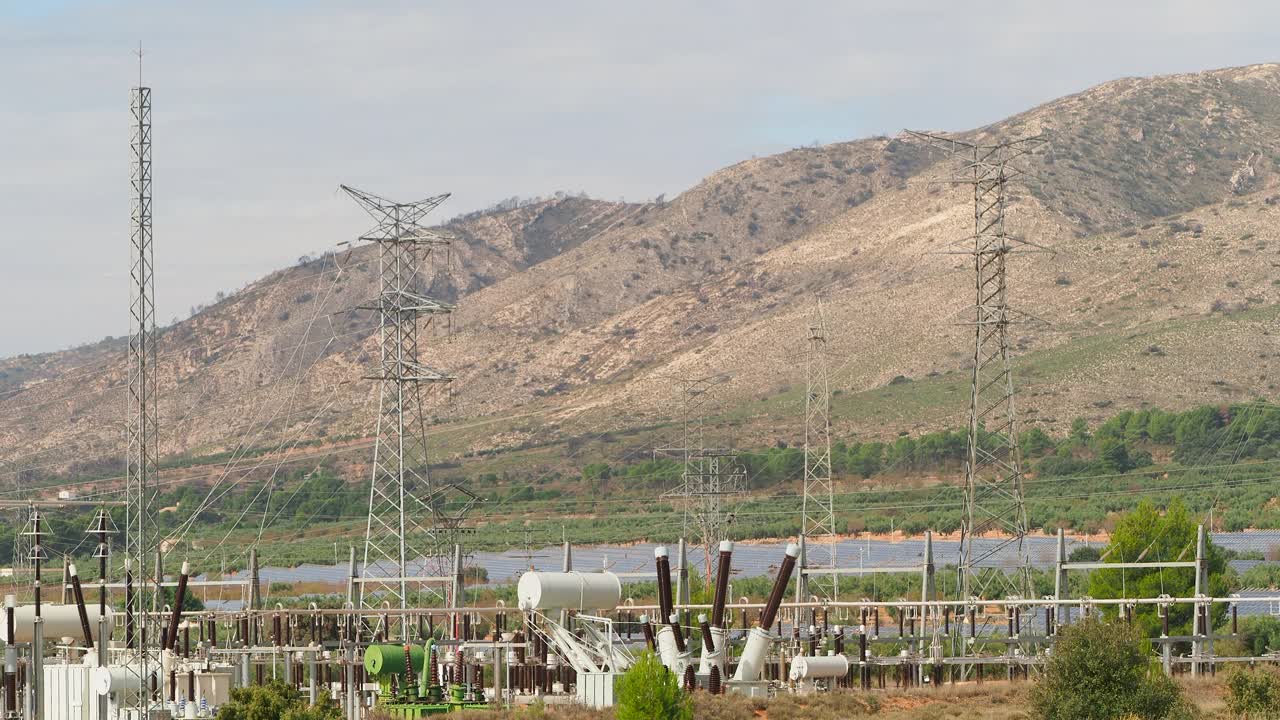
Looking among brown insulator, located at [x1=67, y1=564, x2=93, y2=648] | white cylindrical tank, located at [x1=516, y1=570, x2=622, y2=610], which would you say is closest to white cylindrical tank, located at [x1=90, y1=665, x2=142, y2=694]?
brown insulator, located at [x1=67, y1=564, x2=93, y2=648]

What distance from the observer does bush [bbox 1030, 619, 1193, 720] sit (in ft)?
141

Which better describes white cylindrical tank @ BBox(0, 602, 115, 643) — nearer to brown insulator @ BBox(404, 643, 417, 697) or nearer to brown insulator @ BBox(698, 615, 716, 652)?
brown insulator @ BBox(404, 643, 417, 697)

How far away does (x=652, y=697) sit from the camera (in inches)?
1607

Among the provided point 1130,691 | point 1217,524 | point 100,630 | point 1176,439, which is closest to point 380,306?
point 100,630

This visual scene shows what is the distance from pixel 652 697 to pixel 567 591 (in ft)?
24.3

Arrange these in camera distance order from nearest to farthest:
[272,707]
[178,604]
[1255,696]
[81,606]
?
[272,707] → [1255,696] → [178,604] → [81,606]

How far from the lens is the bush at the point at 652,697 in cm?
4069

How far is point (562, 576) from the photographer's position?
157 feet

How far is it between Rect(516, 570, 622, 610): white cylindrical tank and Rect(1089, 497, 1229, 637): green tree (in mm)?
21697

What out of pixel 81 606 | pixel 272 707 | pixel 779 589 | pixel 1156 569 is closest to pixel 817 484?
pixel 1156 569

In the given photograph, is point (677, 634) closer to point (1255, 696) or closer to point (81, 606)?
point (1255, 696)

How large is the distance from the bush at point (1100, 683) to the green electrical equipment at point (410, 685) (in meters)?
13.3

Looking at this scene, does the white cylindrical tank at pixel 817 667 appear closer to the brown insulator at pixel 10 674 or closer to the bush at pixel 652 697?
the bush at pixel 652 697

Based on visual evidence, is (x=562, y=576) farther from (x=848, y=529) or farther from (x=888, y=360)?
(x=888, y=360)
